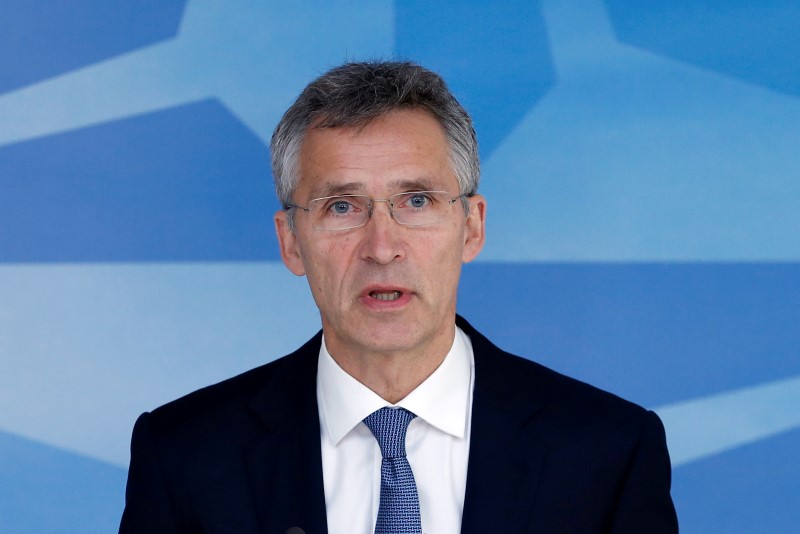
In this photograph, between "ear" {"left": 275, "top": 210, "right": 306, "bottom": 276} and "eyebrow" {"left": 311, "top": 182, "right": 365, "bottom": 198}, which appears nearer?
"eyebrow" {"left": 311, "top": 182, "right": 365, "bottom": 198}

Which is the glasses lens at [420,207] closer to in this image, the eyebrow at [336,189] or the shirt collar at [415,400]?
the eyebrow at [336,189]

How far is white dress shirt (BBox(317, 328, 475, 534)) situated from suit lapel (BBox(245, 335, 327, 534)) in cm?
5

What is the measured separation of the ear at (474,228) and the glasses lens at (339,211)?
0.30 m

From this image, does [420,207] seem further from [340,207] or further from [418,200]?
[340,207]

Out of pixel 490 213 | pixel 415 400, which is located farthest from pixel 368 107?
pixel 490 213

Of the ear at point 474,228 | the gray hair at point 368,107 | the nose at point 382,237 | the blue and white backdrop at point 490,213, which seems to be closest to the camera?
the nose at point 382,237

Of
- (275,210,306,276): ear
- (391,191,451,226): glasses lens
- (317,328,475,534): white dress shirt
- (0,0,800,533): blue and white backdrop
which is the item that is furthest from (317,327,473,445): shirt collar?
(0,0,800,533): blue and white backdrop

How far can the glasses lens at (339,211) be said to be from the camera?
2777 millimetres

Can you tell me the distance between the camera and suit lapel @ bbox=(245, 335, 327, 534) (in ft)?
9.01

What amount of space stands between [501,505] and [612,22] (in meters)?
1.90

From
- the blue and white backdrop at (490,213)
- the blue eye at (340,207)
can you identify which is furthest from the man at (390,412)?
the blue and white backdrop at (490,213)

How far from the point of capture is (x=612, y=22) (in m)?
3.99

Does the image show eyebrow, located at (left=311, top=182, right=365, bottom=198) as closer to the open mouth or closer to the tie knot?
the open mouth

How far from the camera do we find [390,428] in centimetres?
281
